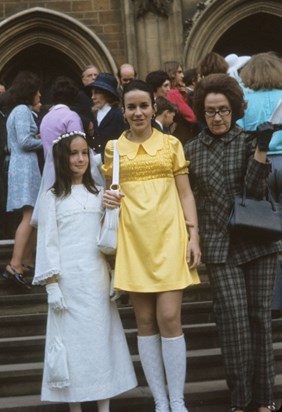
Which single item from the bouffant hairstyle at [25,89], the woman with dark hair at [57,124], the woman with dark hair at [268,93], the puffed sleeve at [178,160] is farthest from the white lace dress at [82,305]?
the bouffant hairstyle at [25,89]

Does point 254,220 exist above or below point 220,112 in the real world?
below

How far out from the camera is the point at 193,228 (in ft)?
15.2

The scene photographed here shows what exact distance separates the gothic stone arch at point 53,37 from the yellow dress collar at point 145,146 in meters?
7.88

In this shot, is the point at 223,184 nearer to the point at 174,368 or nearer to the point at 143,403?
the point at 174,368

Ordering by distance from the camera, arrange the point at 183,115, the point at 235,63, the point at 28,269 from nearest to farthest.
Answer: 1. the point at 28,269
2. the point at 235,63
3. the point at 183,115

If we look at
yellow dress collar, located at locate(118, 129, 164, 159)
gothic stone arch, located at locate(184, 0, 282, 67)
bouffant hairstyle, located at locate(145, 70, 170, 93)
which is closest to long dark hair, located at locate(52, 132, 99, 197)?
yellow dress collar, located at locate(118, 129, 164, 159)

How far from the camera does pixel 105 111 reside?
21.3ft

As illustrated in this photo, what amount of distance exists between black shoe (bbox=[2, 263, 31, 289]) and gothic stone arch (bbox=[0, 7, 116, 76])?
6.89m

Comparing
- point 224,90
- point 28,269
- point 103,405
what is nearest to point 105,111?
point 28,269

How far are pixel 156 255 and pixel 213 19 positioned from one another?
864cm

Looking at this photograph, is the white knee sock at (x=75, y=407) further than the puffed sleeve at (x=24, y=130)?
No

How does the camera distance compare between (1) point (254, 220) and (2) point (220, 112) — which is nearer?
(1) point (254, 220)

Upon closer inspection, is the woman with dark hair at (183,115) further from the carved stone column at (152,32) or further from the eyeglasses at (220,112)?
the carved stone column at (152,32)

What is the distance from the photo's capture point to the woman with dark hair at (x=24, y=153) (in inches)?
247
